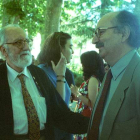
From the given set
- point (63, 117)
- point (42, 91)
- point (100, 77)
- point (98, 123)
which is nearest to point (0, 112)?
point (42, 91)

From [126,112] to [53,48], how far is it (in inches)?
69.3

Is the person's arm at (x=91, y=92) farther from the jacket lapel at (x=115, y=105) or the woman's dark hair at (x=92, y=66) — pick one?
the jacket lapel at (x=115, y=105)

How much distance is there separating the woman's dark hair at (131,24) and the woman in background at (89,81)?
146cm

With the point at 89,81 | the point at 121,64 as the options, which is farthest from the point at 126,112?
the point at 89,81

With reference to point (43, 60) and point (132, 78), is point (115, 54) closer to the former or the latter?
point (132, 78)

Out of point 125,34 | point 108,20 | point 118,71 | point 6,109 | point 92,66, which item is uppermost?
point 108,20

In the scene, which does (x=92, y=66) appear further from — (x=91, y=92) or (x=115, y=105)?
(x=115, y=105)

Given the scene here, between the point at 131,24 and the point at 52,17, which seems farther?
the point at 52,17

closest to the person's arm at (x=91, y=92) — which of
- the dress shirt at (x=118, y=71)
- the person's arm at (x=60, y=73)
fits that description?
the person's arm at (x=60, y=73)

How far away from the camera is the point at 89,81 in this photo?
10.8 feet

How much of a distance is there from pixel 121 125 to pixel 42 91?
1223 millimetres

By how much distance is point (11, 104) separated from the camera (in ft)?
7.10

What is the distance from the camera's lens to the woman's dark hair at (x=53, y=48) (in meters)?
2.97

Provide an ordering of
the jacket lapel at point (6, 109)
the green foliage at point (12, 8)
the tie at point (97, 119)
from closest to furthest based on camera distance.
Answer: the tie at point (97, 119), the jacket lapel at point (6, 109), the green foliage at point (12, 8)
